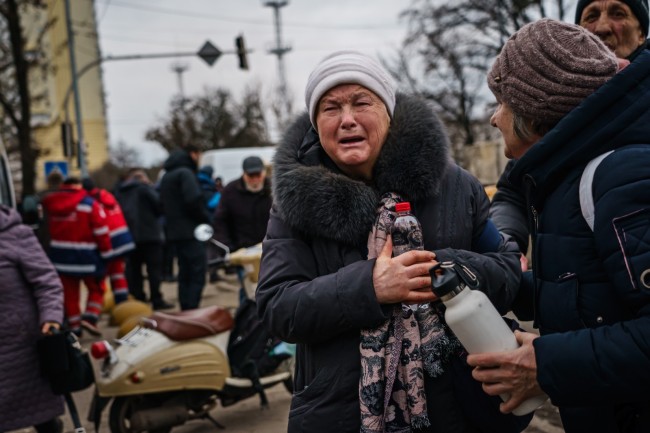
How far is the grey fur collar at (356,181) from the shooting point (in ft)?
6.64

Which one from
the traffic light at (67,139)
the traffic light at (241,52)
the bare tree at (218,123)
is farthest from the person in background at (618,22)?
the bare tree at (218,123)

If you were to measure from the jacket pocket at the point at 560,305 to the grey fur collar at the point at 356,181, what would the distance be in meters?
0.45

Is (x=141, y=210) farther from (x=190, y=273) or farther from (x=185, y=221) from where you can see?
(x=190, y=273)

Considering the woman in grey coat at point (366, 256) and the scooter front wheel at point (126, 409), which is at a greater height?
the woman in grey coat at point (366, 256)

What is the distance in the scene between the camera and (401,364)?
196cm

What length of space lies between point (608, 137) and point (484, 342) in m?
0.57

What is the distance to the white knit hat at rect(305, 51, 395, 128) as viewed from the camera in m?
2.16

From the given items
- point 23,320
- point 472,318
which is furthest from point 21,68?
point 472,318

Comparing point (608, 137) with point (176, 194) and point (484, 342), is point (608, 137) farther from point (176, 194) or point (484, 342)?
point (176, 194)

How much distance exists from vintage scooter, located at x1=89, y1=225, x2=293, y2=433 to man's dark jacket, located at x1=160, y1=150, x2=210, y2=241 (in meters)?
3.51

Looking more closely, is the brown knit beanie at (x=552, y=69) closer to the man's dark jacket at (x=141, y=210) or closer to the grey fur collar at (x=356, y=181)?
the grey fur collar at (x=356, y=181)

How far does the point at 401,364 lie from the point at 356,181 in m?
0.55

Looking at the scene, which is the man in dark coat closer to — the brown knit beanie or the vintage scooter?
the vintage scooter

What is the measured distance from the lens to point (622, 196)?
1.57 metres
